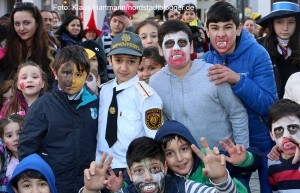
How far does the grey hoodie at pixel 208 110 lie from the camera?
428cm

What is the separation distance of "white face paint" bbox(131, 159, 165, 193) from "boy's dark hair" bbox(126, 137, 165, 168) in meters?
0.03

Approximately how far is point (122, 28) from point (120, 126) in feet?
13.7

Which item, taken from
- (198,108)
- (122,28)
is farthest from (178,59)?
(122,28)

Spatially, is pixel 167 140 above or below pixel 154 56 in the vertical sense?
below

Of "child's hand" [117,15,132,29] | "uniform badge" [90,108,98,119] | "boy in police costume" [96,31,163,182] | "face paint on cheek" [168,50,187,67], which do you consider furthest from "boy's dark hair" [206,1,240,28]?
"child's hand" [117,15,132,29]

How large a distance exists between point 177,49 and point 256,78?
650mm

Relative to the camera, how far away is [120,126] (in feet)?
14.0

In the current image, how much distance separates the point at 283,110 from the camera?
13.6ft

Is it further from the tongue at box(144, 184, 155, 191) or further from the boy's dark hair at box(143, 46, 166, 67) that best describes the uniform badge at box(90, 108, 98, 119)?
the boy's dark hair at box(143, 46, 166, 67)

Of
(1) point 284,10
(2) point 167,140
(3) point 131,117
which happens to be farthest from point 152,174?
(1) point 284,10

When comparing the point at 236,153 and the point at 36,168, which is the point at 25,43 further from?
the point at 236,153

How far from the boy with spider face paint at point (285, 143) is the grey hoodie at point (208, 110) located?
Result: 23 cm

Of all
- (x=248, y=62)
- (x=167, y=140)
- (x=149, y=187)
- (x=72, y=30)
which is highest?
(x=72, y=30)

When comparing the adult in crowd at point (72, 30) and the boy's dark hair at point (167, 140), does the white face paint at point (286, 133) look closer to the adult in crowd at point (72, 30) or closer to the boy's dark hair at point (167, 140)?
the boy's dark hair at point (167, 140)
